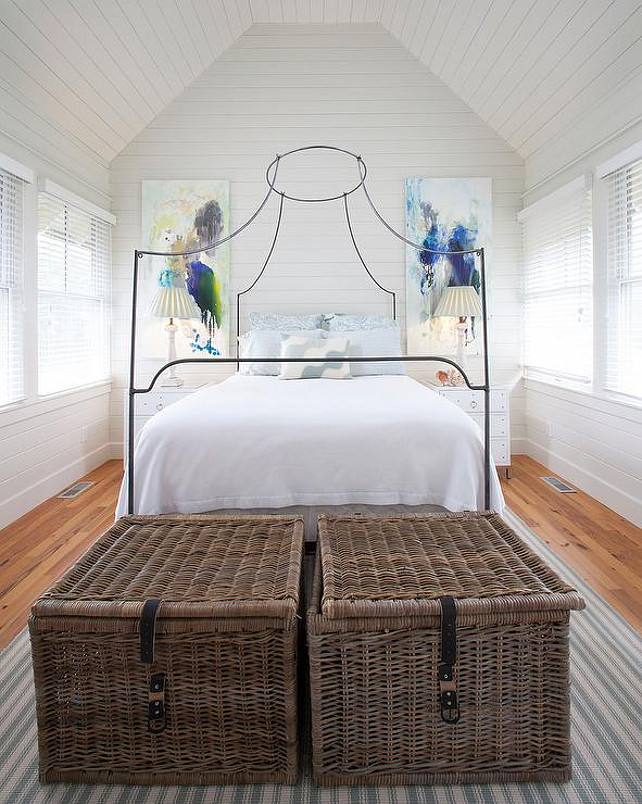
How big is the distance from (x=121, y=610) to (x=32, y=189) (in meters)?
3.32

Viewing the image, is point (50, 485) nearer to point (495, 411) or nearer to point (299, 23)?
point (495, 411)

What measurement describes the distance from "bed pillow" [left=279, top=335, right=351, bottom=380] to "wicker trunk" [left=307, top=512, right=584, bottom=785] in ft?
8.06

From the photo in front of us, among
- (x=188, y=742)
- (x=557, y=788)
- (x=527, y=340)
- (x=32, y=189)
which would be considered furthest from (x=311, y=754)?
(x=527, y=340)

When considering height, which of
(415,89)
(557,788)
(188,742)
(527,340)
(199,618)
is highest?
(415,89)

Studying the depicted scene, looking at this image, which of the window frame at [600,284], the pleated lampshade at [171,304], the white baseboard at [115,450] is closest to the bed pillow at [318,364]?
the pleated lampshade at [171,304]

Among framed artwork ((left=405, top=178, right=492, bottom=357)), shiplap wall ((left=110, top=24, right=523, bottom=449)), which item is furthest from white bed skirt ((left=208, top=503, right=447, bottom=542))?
shiplap wall ((left=110, top=24, right=523, bottom=449))

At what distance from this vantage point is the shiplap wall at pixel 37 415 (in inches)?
144

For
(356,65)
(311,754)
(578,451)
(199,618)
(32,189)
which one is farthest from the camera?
(356,65)

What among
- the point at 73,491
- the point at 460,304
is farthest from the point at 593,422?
the point at 73,491

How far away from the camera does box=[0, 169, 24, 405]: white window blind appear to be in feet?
11.9

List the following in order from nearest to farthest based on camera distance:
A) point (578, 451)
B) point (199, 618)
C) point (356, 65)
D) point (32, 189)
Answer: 1. point (199, 618)
2. point (32, 189)
3. point (578, 451)
4. point (356, 65)

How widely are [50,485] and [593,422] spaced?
3603 mm

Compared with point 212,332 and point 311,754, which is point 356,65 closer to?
point 212,332

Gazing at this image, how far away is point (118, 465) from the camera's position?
5.14 m
